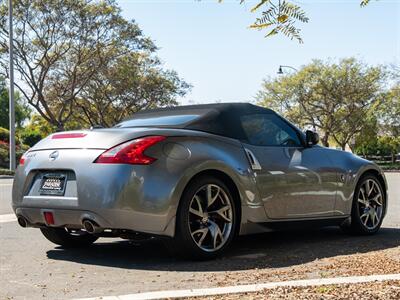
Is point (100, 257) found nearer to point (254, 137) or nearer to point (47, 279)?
point (47, 279)

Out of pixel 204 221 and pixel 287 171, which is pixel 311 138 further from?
pixel 204 221

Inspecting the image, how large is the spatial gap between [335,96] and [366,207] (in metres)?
44.6

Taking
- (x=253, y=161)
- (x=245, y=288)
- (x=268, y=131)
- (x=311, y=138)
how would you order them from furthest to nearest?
(x=311, y=138)
(x=268, y=131)
(x=253, y=161)
(x=245, y=288)

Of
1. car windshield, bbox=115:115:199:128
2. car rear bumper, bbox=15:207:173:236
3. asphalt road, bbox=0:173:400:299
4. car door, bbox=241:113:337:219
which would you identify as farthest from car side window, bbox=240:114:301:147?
car rear bumper, bbox=15:207:173:236

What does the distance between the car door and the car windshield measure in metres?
0.62

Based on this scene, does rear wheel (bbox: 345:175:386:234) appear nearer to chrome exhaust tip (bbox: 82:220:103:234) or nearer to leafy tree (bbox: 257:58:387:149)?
chrome exhaust tip (bbox: 82:220:103:234)

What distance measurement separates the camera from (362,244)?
6.65 m

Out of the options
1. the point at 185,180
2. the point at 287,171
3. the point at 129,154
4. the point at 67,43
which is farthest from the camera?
the point at 67,43

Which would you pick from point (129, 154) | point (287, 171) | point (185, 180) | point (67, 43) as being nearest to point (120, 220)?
point (129, 154)

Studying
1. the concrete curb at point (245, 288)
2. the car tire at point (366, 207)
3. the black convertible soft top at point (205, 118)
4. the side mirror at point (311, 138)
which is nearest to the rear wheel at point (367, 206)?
the car tire at point (366, 207)

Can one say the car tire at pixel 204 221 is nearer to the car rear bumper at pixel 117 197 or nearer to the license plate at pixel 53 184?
the car rear bumper at pixel 117 197

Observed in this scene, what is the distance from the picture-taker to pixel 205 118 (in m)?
6.14

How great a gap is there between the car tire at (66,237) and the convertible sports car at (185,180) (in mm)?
10

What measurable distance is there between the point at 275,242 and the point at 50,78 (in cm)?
3696
